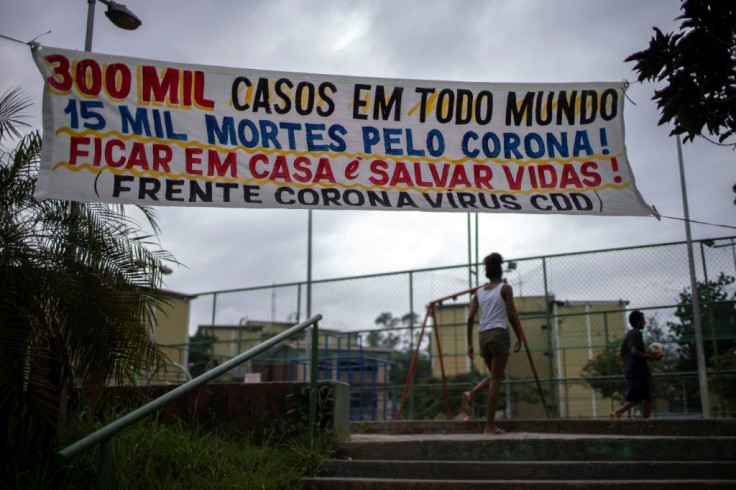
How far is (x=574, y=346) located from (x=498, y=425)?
20.0 ft

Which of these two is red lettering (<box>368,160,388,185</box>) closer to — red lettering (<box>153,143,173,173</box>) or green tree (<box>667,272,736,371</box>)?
red lettering (<box>153,143,173,173</box>)

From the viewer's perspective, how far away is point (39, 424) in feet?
18.1

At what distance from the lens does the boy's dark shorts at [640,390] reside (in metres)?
9.53

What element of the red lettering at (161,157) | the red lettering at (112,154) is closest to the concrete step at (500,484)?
the red lettering at (161,157)

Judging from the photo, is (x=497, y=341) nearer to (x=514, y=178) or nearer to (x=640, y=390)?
(x=514, y=178)

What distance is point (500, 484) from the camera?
575 cm

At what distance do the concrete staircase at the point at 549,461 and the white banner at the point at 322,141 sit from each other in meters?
2.03

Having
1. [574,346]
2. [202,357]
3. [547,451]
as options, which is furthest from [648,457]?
[202,357]

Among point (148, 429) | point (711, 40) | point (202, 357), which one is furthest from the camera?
point (202, 357)

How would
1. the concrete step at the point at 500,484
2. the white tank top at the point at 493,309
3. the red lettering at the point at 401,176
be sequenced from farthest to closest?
the white tank top at the point at 493,309, the red lettering at the point at 401,176, the concrete step at the point at 500,484

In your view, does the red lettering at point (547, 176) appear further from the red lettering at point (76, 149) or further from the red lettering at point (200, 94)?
the red lettering at point (76, 149)

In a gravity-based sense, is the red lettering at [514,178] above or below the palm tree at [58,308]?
above

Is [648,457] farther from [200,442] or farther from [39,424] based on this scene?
[39,424]

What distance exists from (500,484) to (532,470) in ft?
1.44
